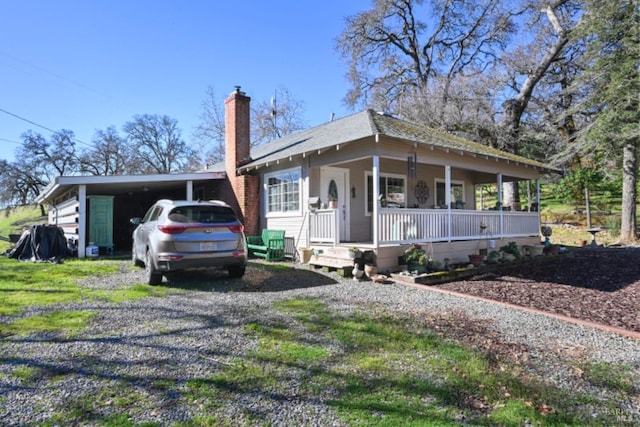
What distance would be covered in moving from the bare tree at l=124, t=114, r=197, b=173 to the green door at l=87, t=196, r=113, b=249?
1169 inches

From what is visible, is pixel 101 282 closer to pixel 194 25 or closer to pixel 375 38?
pixel 194 25

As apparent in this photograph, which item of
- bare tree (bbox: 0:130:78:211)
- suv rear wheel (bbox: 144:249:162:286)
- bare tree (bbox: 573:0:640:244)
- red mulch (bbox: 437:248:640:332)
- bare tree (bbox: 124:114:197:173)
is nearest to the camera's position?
red mulch (bbox: 437:248:640:332)

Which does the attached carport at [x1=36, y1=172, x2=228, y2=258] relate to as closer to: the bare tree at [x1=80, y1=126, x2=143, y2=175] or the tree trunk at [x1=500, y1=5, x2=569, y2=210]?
the tree trunk at [x1=500, y1=5, x2=569, y2=210]

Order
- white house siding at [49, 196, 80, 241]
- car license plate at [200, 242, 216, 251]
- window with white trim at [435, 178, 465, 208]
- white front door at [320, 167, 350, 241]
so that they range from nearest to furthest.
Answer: car license plate at [200, 242, 216, 251], white front door at [320, 167, 350, 241], white house siding at [49, 196, 80, 241], window with white trim at [435, 178, 465, 208]

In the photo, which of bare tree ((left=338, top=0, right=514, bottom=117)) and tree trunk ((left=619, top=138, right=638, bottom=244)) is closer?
tree trunk ((left=619, top=138, right=638, bottom=244))

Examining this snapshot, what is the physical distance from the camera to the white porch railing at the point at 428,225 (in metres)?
8.72

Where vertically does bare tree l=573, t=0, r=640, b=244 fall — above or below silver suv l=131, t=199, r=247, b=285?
above

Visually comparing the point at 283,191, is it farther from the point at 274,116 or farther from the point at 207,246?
the point at 274,116

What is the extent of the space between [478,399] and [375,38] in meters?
27.5

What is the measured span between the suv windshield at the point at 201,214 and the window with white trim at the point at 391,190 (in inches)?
225

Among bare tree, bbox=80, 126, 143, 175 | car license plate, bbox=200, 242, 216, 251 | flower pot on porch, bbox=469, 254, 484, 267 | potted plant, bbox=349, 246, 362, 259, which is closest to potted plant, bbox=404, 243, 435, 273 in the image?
potted plant, bbox=349, 246, 362, 259

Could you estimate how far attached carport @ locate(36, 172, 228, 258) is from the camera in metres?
11.2

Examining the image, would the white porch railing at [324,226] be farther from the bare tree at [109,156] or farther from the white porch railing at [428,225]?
the bare tree at [109,156]

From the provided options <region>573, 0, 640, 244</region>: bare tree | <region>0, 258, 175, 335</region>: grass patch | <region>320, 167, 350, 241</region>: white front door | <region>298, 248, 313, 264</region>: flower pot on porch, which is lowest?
<region>0, 258, 175, 335</region>: grass patch
